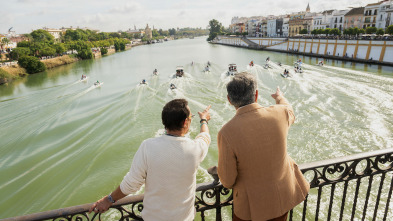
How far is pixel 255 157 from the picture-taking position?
5.06ft

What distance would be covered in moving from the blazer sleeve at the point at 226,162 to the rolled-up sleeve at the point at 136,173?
1.67 ft

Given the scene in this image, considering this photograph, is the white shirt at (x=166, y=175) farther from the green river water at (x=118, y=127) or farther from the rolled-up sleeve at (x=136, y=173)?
the green river water at (x=118, y=127)

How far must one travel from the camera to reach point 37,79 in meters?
36.4

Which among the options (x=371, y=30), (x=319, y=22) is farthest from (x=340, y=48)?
(x=319, y=22)

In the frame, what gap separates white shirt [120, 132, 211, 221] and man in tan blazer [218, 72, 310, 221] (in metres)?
0.23

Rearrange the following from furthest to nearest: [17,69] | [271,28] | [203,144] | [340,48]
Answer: [271,28], [17,69], [340,48], [203,144]

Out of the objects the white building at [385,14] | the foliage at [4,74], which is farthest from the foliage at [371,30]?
the foliage at [4,74]

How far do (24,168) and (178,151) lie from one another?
1405 centimetres

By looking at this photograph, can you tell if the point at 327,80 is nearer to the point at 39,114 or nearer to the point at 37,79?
the point at 39,114

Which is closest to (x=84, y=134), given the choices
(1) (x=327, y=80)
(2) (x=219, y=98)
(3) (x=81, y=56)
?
(2) (x=219, y=98)

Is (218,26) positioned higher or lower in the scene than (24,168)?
higher

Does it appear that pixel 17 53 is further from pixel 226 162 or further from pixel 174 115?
pixel 226 162

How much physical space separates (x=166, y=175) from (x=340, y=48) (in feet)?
147

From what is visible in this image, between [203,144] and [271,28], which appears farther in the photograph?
[271,28]
